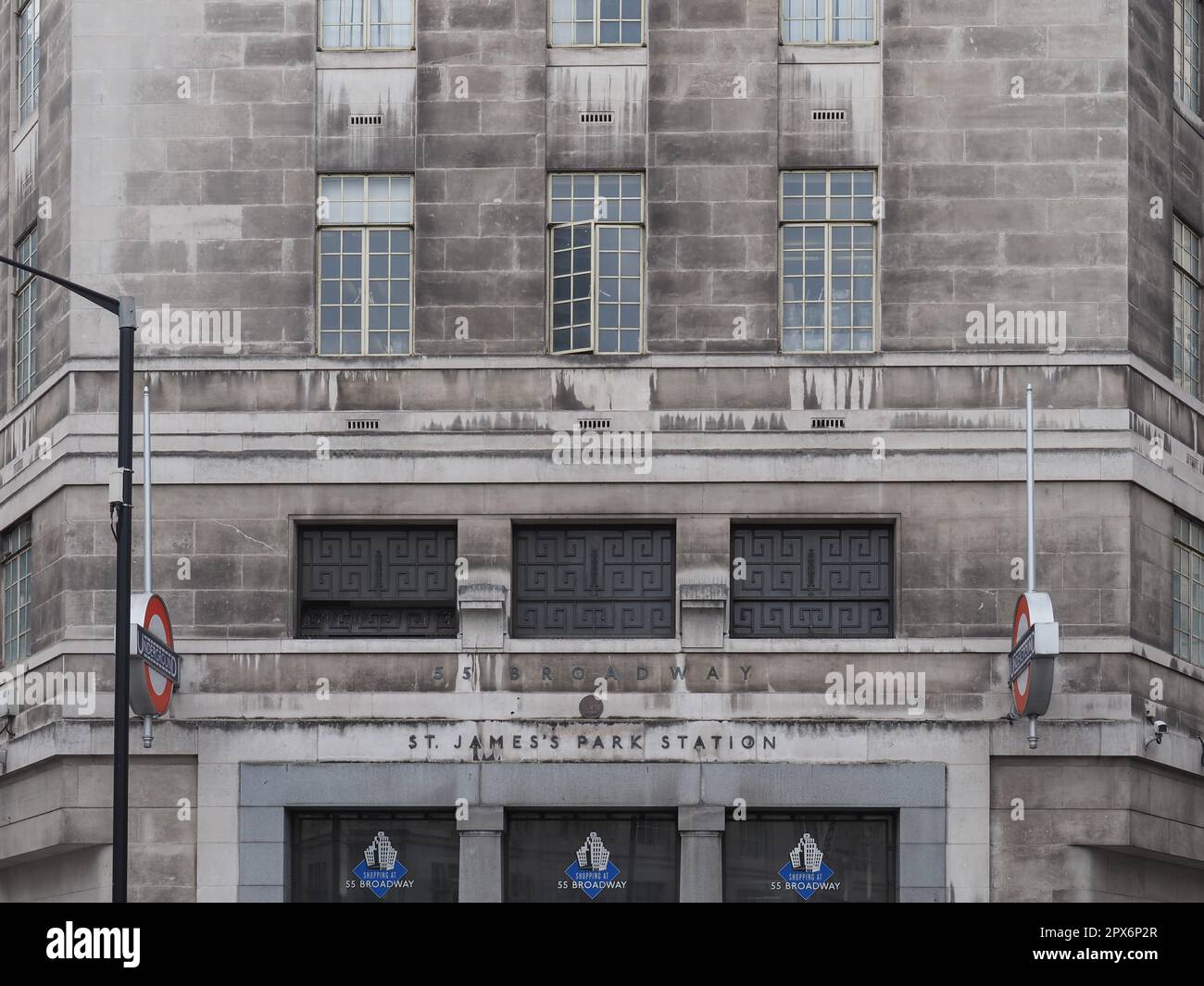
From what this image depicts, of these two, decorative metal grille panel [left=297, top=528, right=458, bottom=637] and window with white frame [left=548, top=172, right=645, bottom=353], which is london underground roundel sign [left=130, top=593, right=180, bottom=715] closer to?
decorative metal grille panel [left=297, top=528, right=458, bottom=637]

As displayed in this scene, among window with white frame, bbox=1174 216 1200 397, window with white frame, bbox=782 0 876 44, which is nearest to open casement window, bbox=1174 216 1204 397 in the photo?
window with white frame, bbox=1174 216 1200 397

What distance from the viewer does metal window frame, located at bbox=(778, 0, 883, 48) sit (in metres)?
32.5

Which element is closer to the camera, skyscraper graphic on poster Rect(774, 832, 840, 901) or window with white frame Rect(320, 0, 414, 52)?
skyscraper graphic on poster Rect(774, 832, 840, 901)

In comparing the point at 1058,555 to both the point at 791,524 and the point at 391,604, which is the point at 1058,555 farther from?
the point at 391,604

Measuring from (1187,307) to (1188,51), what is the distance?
12.5 ft

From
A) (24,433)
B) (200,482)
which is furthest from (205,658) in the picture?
(24,433)

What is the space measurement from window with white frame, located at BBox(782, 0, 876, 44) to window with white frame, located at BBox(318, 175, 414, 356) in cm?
564

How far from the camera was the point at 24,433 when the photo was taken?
3406 centimetres

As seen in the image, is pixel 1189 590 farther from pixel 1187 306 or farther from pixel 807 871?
pixel 807 871

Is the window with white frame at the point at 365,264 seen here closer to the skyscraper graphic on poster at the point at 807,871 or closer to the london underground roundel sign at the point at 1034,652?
the skyscraper graphic on poster at the point at 807,871

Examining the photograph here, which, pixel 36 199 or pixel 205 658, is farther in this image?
pixel 36 199

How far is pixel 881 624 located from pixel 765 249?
5.23 meters

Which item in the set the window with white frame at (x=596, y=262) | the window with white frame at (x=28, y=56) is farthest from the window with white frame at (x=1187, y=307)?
the window with white frame at (x=28, y=56)

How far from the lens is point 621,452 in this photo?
31.7 metres
